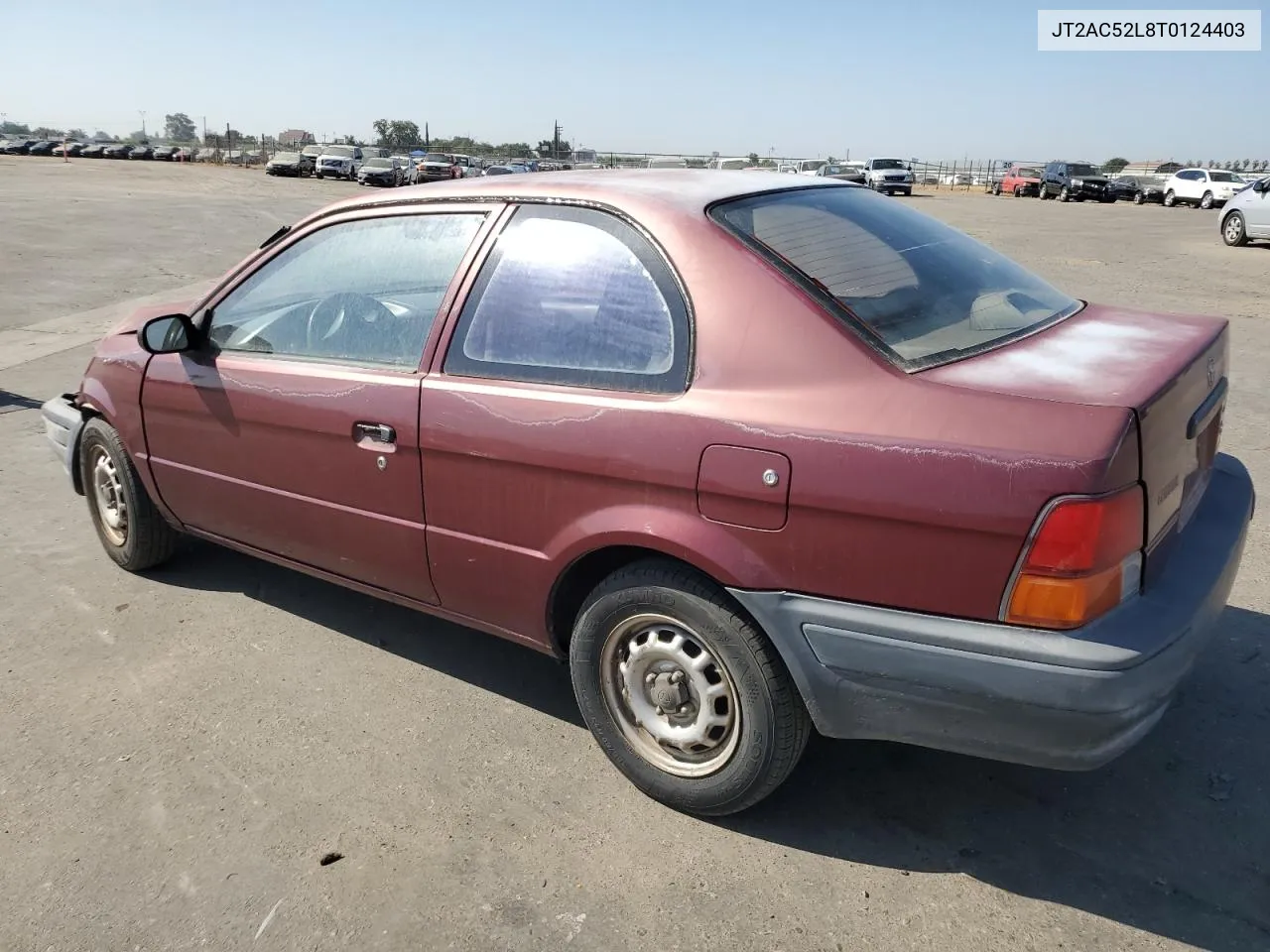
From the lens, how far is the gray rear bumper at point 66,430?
14.5 ft

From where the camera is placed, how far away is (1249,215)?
18594 mm

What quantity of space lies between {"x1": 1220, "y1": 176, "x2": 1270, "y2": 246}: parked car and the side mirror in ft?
66.3

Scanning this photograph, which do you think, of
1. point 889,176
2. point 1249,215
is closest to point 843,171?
point 889,176

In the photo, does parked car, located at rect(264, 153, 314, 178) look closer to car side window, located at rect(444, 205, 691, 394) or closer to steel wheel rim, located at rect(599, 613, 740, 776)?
car side window, located at rect(444, 205, 691, 394)

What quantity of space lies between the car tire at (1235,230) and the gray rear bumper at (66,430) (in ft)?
67.3

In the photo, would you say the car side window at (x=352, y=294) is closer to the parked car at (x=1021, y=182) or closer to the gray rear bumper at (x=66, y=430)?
the gray rear bumper at (x=66, y=430)

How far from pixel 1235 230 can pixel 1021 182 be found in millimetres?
28355

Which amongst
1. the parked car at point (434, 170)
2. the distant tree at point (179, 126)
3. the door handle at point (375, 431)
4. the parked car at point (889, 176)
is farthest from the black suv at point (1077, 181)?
the distant tree at point (179, 126)

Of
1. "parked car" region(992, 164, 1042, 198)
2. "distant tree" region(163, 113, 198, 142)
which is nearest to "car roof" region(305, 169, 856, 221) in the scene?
"parked car" region(992, 164, 1042, 198)

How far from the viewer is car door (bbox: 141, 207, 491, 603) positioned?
3064mm

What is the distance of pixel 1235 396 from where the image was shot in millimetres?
7133

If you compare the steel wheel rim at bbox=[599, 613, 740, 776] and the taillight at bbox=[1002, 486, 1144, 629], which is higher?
the taillight at bbox=[1002, 486, 1144, 629]

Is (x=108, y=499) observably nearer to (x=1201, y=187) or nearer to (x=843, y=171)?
(x=843, y=171)

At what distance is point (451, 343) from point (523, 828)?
1.40 m
